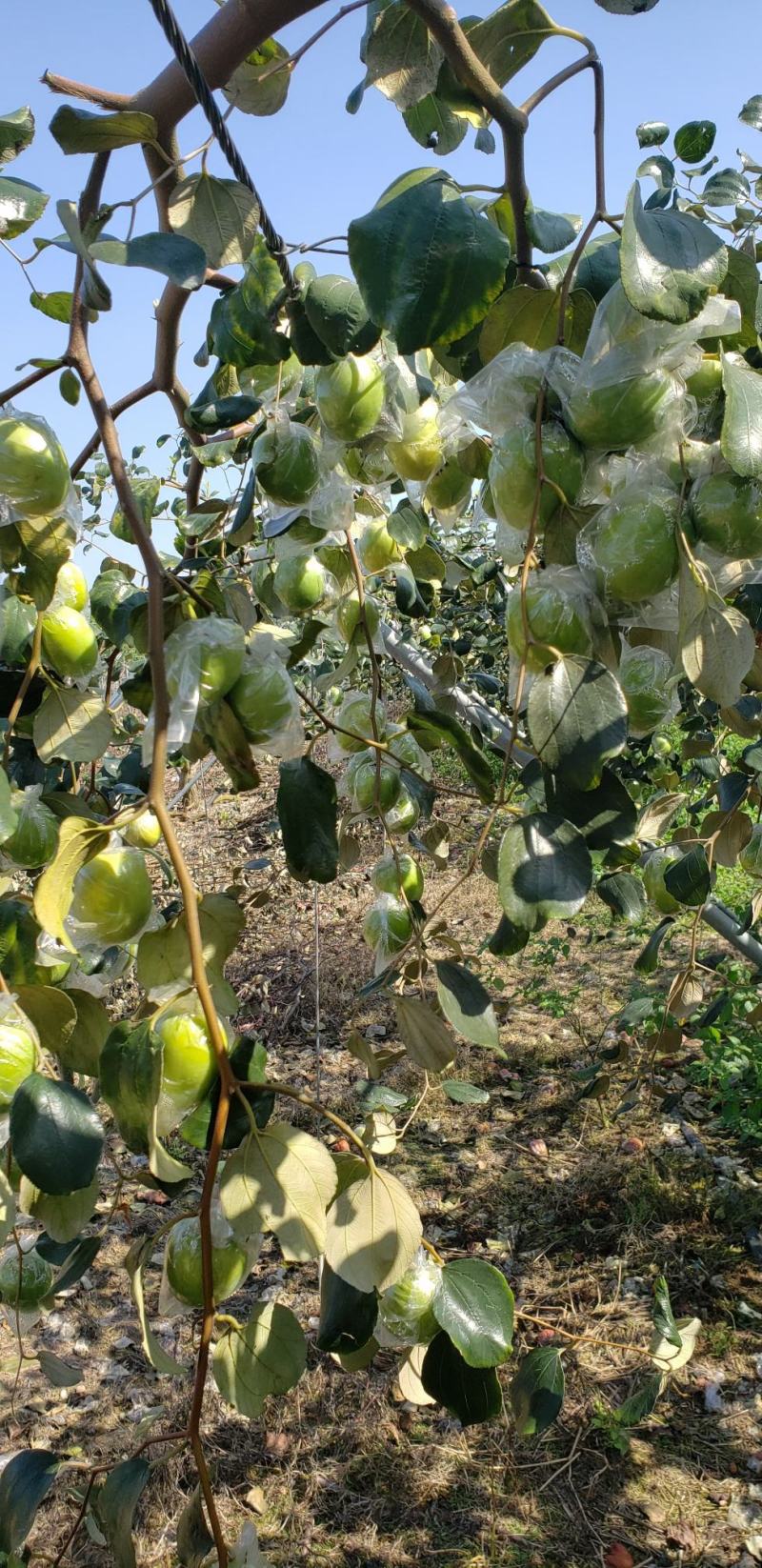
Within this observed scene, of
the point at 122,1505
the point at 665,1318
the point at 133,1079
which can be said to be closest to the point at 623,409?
the point at 133,1079

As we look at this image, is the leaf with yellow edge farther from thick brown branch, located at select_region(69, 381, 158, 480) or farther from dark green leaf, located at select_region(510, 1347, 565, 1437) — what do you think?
dark green leaf, located at select_region(510, 1347, 565, 1437)

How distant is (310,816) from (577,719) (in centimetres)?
32

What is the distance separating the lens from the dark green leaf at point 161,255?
0.60m

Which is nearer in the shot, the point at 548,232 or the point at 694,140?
the point at 548,232

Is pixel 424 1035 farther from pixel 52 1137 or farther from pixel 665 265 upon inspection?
pixel 665 265

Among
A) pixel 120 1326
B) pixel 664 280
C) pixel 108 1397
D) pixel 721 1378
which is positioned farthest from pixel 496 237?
pixel 120 1326

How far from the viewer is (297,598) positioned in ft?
3.35

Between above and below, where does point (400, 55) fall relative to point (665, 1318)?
above

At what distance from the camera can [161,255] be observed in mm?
619

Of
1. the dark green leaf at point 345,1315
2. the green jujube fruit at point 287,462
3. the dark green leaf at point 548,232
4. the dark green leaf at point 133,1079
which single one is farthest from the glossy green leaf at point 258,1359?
the dark green leaf at point 548,232

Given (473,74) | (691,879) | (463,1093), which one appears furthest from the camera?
(691,879)

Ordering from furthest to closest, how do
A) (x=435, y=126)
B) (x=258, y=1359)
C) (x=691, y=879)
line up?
(x=691, y=879), (x=435, y=126), (x=258, y=1359)

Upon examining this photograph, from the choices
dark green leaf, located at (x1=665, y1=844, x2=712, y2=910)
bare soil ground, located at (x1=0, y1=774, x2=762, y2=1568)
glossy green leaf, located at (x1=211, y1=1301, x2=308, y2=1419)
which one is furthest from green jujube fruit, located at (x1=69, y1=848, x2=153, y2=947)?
dark green leaf, located at (x1=665, y1=844, x2=712, y2=910)

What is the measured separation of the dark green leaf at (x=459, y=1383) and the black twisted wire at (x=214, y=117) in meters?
0.83
